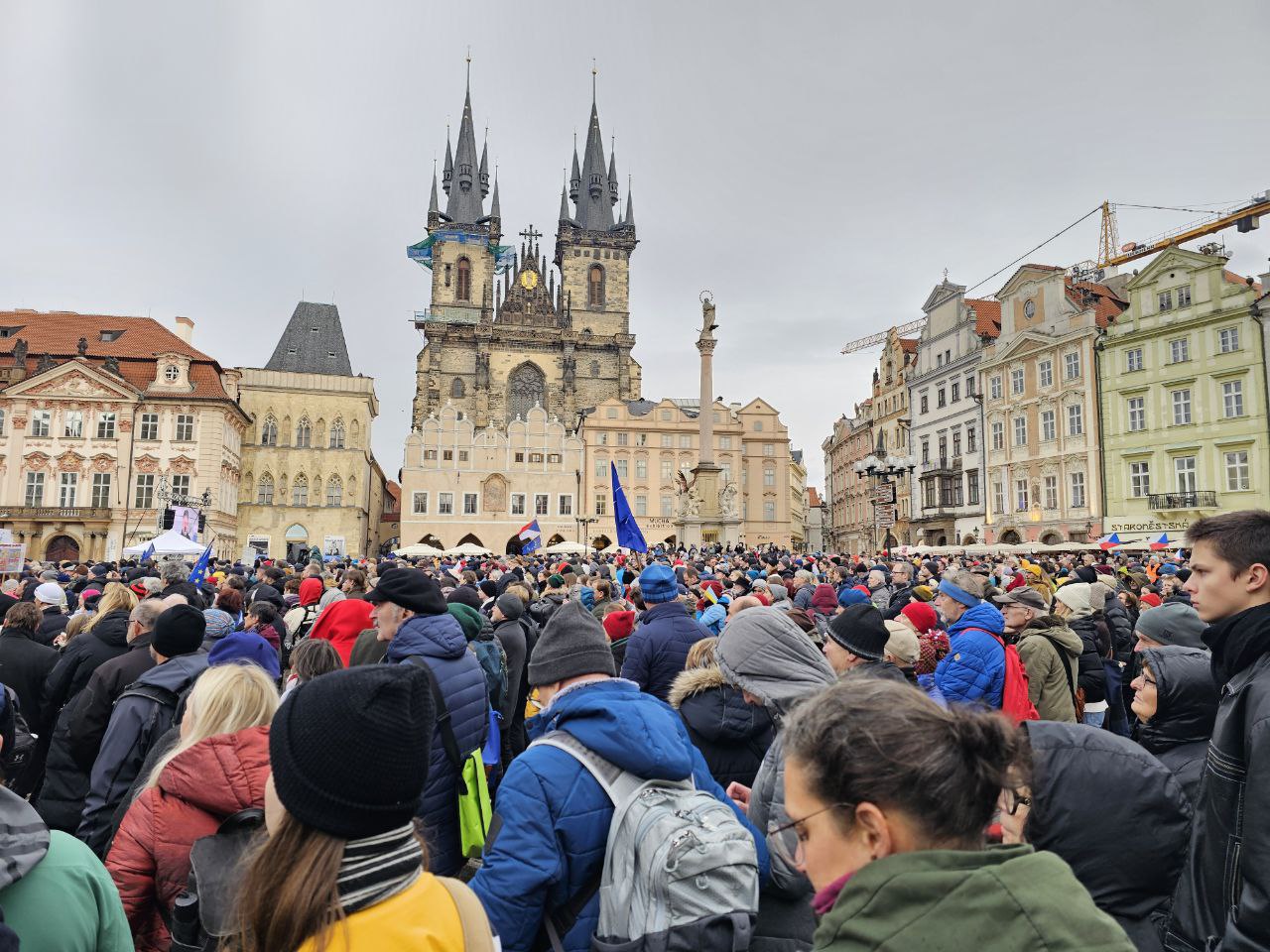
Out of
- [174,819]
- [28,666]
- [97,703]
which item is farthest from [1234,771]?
[28,666]

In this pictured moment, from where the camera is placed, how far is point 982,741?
1.40 meters

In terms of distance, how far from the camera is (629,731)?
2.36 meters

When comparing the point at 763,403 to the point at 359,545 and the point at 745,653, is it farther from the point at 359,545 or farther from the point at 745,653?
the point at 745,653

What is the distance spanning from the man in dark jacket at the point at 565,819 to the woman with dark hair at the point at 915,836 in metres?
0.88

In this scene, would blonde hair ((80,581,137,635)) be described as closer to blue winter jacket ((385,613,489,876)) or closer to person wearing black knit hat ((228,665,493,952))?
blue winter jacket ((385,613,489,876))

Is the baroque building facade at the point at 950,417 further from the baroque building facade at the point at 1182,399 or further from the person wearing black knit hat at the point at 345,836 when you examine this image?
the person wearing black knit hat at the point at 345,836

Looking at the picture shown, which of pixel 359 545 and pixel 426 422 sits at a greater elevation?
pixel 426 422

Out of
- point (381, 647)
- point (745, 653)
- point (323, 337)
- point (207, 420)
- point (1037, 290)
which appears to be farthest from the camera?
point (323, 337)

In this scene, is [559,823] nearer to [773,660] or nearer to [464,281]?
[773,660]

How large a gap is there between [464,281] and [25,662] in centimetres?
6950

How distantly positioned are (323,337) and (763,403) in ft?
108

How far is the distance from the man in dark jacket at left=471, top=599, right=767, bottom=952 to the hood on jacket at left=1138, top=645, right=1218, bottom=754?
166 centimetres

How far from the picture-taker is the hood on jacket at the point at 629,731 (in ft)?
7.62

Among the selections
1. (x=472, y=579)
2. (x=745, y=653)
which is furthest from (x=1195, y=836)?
(x=472, y=579)
